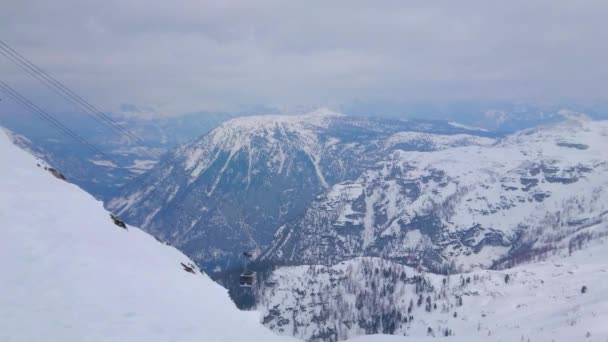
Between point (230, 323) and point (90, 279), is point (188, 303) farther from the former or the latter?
point (90, 279)

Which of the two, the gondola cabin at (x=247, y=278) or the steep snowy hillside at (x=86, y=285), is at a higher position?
the steep snowy hillside at (x=86, y=285)

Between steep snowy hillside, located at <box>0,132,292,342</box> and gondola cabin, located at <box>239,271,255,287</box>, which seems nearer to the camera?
steep snowy hillside, located at <box>0,132,292,342</box>

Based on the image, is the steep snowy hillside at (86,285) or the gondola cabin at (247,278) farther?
the gondola cabin at (247,278)

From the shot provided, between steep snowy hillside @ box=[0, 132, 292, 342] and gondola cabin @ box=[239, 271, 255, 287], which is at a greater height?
steep snowy hillside @ box=[0, 132, 292, 342]

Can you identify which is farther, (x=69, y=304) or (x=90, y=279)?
(x=90, y=279)

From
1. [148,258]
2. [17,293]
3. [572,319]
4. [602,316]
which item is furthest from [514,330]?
[17,293]

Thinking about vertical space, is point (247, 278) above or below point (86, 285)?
below

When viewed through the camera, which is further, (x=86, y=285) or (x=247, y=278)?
(x=247, y=278)

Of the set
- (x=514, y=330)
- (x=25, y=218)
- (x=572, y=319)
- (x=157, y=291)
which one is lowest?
(x=514, y=330)
